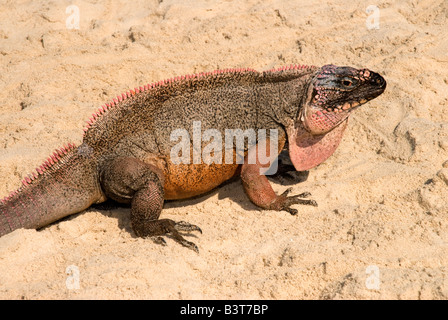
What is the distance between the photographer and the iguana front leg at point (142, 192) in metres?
4.64

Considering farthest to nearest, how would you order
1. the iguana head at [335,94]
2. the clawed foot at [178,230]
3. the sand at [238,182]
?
the iguana head at [335,94] → the clawed foot at [178,230] → the sand at [238,182]

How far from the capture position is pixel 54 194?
4750 mm

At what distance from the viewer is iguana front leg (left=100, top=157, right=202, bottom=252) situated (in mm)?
4637

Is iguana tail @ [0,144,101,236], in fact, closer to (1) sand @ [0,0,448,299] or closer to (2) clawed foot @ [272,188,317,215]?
(1) sand @ [0,0,448,299]

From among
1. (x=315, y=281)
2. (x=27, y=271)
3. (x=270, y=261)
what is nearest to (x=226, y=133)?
(x=270, y=261)

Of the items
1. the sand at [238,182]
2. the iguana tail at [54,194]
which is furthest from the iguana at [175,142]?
the sand at [238,182]

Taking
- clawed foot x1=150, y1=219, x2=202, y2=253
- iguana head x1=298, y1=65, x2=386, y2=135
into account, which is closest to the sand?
clawed foot x1=150, y1=219, x2=202, y2=253

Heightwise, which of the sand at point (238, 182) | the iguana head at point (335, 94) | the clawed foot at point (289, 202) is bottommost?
the clawed foot at point (289, 202)

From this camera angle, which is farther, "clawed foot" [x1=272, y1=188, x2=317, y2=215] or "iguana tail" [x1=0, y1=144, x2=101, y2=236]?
"clawed foot" [x1=272, y1=188, x2=317, y2=215]

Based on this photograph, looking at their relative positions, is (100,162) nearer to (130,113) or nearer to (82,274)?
(130,113)

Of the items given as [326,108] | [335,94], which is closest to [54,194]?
[326,108]

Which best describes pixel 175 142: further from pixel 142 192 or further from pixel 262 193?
pixel 262 193

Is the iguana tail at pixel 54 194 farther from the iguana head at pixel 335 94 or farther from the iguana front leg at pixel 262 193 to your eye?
the iguana head at pixel 335 94

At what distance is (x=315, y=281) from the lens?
388cm
